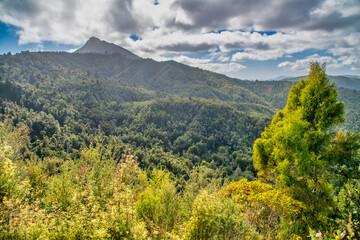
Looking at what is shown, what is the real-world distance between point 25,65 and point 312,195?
237198 millimetres

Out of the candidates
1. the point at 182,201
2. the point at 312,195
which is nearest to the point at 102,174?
the point at 182,201

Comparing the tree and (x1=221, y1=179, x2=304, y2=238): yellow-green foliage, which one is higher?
the tree

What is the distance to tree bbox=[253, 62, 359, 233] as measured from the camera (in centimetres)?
954

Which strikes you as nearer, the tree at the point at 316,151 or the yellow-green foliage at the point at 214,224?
the yellow-green foliage at the point at 214,224

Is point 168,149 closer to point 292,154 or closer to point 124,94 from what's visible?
point 292,154

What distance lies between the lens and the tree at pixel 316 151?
954 cm

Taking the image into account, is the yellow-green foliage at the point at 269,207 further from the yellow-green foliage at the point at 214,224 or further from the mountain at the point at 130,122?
the mountain at the point at 130,122

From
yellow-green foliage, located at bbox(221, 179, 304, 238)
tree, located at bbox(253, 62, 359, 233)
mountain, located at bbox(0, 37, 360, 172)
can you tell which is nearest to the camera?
yellow-green foliage, located at bbox(221, 179, 304, 238)

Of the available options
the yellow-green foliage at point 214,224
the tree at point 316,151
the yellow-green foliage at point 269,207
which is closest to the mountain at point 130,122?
the yellow-green foliage at point 269,207

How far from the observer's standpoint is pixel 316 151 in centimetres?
1033

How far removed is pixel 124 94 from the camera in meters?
169

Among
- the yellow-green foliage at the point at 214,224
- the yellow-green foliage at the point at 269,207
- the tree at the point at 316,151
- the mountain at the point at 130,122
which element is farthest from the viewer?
the mountain at the point at 130,122

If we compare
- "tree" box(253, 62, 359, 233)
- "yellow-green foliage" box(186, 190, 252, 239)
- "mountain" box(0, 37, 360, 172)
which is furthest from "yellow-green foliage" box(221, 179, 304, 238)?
"mountain" box(0, 37, 360, 172)

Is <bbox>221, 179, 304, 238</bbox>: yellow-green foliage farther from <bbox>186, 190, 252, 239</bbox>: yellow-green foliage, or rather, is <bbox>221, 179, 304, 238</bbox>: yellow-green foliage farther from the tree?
<bbox>186, 190, 252, 239</bbox>: yellow-green foliage
